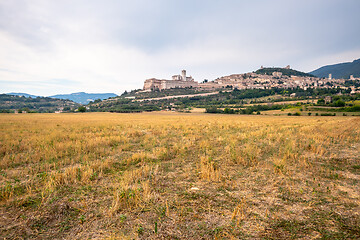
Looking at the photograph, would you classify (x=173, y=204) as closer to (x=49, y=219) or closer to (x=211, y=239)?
(x=211, y=239)

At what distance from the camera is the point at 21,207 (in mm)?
4727

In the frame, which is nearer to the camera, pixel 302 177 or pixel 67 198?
pixel 67 198

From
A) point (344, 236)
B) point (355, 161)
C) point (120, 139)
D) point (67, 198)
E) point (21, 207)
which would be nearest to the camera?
point (344, 236)

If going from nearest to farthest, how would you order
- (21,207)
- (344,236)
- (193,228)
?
(344,236) → (193,228) → (21,207)

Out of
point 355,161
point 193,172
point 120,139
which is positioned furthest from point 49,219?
point 355,161

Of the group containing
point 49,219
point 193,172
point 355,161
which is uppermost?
point 49,219

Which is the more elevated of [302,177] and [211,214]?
[211,214]

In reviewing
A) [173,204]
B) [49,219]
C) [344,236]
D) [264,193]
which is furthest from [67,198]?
[344,236]

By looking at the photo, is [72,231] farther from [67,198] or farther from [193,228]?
[193,228]

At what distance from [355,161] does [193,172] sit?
831 centimetres

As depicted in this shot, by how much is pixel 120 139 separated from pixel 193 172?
9917mm

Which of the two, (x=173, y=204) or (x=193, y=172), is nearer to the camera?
(x=173, y=204)

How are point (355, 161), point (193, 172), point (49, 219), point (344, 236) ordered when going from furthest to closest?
point (355, 161) → point (193, 172) → point (49, 219) → point (344, 236)

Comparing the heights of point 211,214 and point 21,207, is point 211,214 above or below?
below
